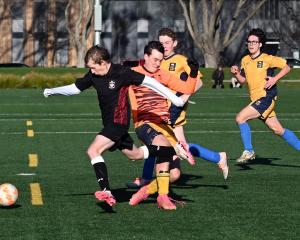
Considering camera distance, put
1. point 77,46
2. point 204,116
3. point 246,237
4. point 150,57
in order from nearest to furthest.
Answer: point 246,237, point 150,57, point 204,116, point 77,46

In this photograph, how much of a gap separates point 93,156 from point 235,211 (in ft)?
5.20

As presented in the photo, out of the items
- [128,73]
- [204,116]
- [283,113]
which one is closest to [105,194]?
[128,73]

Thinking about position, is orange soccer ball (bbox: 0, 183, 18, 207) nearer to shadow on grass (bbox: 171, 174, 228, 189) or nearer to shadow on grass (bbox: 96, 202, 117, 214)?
shadow on grass (bbox: 96, 202, 117, 214)

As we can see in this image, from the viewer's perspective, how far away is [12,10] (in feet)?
297

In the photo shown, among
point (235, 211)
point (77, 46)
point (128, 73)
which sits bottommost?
point (77, 46)

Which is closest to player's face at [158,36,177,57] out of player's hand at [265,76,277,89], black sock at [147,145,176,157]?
black sock at [147,145,176,157]

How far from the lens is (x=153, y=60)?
11656 mm

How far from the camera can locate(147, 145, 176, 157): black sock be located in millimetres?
11492

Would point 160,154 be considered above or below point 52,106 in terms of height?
above

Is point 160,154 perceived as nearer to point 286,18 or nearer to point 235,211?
point 235,211

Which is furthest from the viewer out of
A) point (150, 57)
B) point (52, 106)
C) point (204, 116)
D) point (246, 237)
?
point (52, 106)

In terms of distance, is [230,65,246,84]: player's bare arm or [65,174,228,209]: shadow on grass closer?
[65,174,228,209]: shadow on grass

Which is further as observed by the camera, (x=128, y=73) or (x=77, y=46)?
(x=77, y=46)

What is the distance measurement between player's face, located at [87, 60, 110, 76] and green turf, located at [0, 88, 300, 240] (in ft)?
4.71
